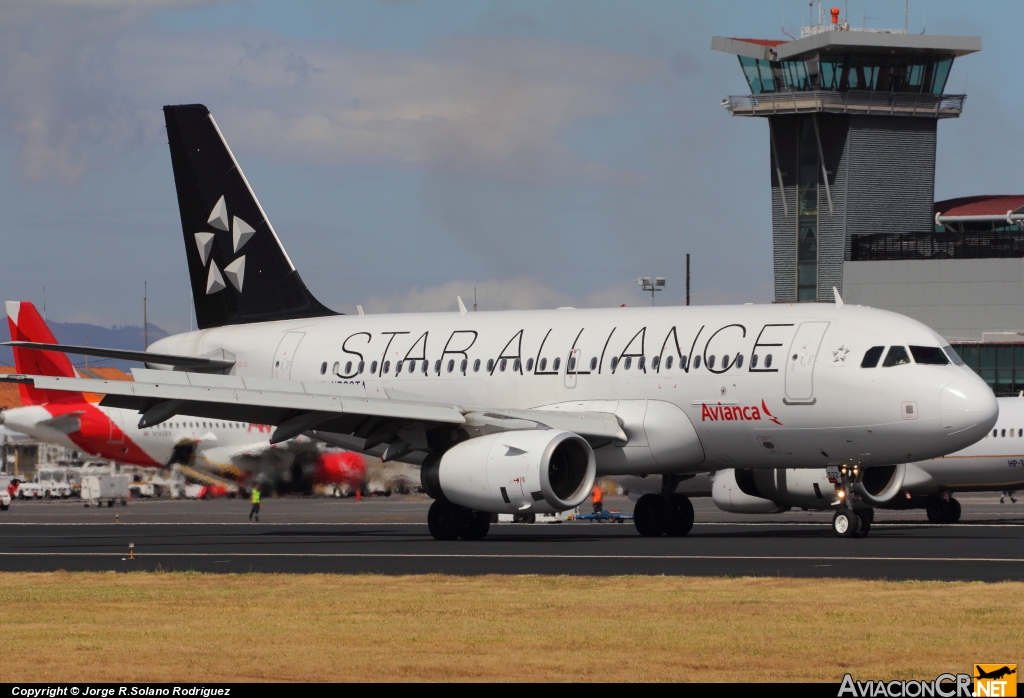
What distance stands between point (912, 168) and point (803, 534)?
79254 millimetres

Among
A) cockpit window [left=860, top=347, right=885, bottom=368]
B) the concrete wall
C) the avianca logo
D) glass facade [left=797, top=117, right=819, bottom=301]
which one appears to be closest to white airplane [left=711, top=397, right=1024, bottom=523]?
the avianca logo

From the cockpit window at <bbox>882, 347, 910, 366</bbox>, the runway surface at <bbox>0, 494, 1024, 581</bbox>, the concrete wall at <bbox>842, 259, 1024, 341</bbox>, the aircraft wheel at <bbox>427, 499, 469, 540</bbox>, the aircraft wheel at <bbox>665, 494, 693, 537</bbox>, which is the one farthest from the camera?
the concrete wall at <bbox>842, 259, 1024, 341</bbox>

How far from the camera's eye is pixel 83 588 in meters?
19.2

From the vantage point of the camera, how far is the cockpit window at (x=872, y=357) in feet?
91.7

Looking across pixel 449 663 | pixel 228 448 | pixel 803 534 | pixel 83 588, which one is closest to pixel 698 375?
pixel 803 534

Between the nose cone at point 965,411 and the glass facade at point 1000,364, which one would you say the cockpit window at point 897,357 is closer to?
the nose cone at point 965,411

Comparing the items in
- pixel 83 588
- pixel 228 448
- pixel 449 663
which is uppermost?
pixel 449 663

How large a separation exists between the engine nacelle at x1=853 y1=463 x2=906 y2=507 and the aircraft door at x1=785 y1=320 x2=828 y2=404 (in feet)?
18.0

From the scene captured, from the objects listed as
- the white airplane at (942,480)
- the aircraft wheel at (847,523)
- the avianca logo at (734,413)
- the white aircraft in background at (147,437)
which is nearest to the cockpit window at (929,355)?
the avianca logo at (734,413)

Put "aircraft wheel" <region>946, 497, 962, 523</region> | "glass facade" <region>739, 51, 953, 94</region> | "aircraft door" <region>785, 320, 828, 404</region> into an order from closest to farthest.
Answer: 1. "aircraft door" <region>785, 320, 828, 404</region>
2. "aircraft wheel" <region>946, 497, 962, 523</region>
3. "glass facade" <region>739, 51, 953, 94</region>

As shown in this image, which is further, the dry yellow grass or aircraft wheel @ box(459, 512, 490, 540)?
aircraft wheel @ box(459, 512, 490, 540)

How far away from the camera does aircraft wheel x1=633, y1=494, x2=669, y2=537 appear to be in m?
32.0

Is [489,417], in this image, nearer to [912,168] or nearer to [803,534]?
[803,534]

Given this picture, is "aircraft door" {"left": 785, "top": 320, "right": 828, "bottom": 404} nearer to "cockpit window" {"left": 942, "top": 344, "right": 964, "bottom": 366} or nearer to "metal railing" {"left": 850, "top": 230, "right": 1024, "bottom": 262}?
"cockpit window" {"left": 942, "top": 344, "right": 964, "bottom": 366}
